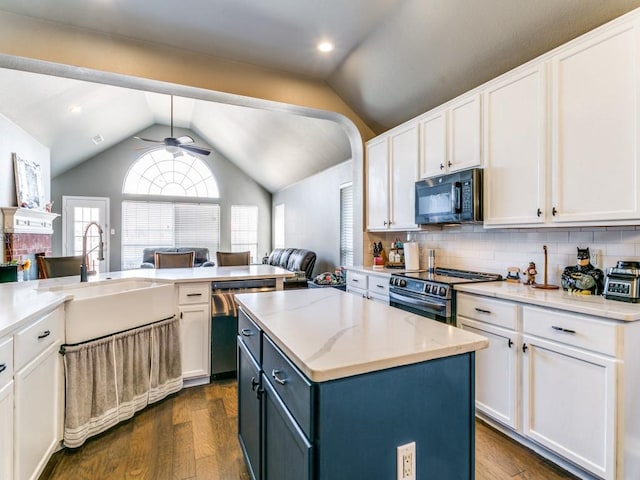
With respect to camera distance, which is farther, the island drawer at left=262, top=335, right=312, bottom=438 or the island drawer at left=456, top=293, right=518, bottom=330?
the island drawer at left=456, top=293, right=518, bottom=330

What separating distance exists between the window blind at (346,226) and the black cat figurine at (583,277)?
3472 mm

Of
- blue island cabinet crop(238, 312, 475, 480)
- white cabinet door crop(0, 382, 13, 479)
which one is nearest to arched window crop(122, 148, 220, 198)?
white cabinet door crop(0, 382, 13, 479)

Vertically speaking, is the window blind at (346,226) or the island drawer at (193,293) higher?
the window blind at (346,226)

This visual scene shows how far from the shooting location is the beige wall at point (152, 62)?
8.09ft

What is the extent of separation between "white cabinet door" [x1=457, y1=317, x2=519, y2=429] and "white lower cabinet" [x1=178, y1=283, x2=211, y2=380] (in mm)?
2085

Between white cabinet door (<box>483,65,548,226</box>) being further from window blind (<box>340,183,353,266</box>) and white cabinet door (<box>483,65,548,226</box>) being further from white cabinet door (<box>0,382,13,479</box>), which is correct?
window blind (<box>340,183,353,266</box>)

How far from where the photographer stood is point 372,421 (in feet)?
3.10

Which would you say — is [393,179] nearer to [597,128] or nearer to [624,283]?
[597,128]

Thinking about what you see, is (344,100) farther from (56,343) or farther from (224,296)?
(56,343)

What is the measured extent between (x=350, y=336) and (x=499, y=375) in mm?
1471

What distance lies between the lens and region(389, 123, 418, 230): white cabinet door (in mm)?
3195

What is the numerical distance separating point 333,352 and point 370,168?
3.16 meters

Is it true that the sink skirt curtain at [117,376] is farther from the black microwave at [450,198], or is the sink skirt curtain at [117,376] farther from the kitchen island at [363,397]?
the black microwave at [450,198]

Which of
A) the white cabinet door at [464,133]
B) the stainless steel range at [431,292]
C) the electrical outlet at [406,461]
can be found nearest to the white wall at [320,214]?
the white cabinet door at [464,133]
